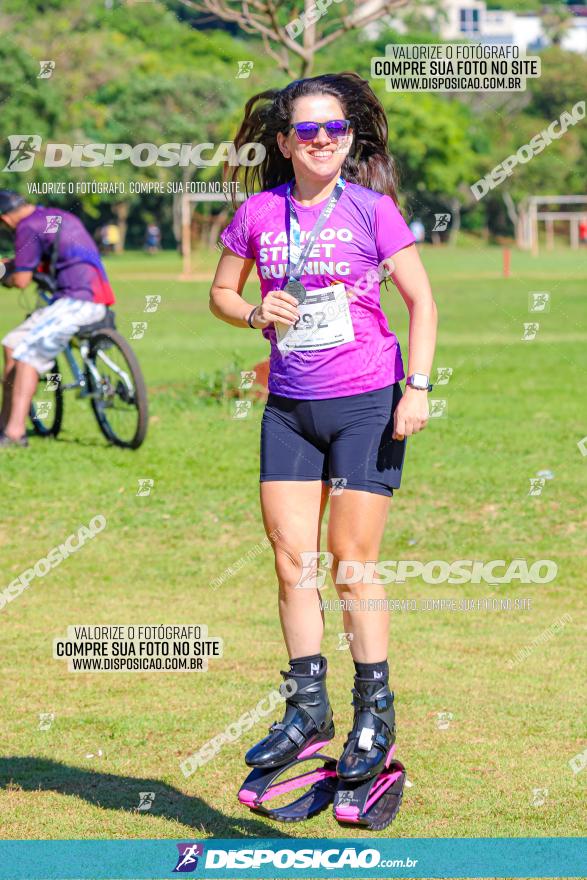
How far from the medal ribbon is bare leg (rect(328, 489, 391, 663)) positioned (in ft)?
2.49

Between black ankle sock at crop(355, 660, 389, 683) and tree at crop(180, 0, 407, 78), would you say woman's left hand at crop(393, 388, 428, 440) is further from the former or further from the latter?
tree at crop(180, 0, 407, 78)

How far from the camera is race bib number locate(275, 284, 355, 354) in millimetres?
4570

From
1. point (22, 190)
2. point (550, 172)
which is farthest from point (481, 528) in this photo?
point (550, 172)

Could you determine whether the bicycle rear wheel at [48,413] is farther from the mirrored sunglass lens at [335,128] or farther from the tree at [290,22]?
the mirrored sunglass lens at [335,128]

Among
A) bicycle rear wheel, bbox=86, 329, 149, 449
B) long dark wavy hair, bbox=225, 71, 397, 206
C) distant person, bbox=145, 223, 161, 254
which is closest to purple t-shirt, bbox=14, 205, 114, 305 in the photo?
bicycle rear wheel, bbox=86, 329, 149, 449

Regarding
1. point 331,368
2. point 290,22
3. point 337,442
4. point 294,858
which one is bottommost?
point 294,858

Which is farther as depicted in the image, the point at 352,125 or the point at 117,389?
the point at 117,389

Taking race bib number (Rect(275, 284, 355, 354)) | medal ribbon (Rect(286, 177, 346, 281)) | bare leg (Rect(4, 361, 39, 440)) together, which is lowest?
bare leg (Rect(4, 361, 39, 440))

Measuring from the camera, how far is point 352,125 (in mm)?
4770

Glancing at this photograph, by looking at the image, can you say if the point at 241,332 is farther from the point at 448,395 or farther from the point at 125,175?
the point at 125,175

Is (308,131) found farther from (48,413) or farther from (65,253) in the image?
(48,413)

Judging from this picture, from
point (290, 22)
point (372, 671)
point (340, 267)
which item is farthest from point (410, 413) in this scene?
point (290, 22)

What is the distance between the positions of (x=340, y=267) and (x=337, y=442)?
1.92 ft

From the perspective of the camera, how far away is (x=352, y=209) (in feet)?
15.1
